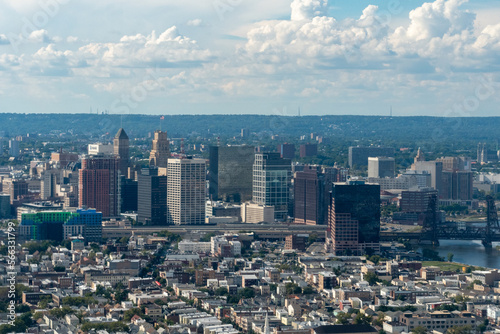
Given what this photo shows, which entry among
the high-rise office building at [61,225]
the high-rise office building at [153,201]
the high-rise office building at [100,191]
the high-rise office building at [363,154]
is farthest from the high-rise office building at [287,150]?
the high-rise office building at [61,225]

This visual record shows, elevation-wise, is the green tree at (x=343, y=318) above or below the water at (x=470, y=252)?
above

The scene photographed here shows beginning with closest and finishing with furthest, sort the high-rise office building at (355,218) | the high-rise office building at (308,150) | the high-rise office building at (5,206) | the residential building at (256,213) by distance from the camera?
the high-rise office building at (355,218) < the residential building at (256,213) < the high-rise office building at (5,206) < the high-rise office building at (308,150)

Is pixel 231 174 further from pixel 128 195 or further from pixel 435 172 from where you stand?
pixel 435 172

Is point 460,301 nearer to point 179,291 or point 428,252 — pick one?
point 179,291

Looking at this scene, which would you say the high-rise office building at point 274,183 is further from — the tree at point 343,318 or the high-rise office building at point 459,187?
the tree at point 343,318

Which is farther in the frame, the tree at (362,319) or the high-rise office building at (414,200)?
the high-rise office building at (414,200)

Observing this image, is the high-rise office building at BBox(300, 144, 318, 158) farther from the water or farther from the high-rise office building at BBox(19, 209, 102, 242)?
the high-rise office building at BBox(19, 209, 102, 242)

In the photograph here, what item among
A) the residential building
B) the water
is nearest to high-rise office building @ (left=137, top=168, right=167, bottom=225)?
the residential building

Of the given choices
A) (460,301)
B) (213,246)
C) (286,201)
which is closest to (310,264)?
(213,246)
